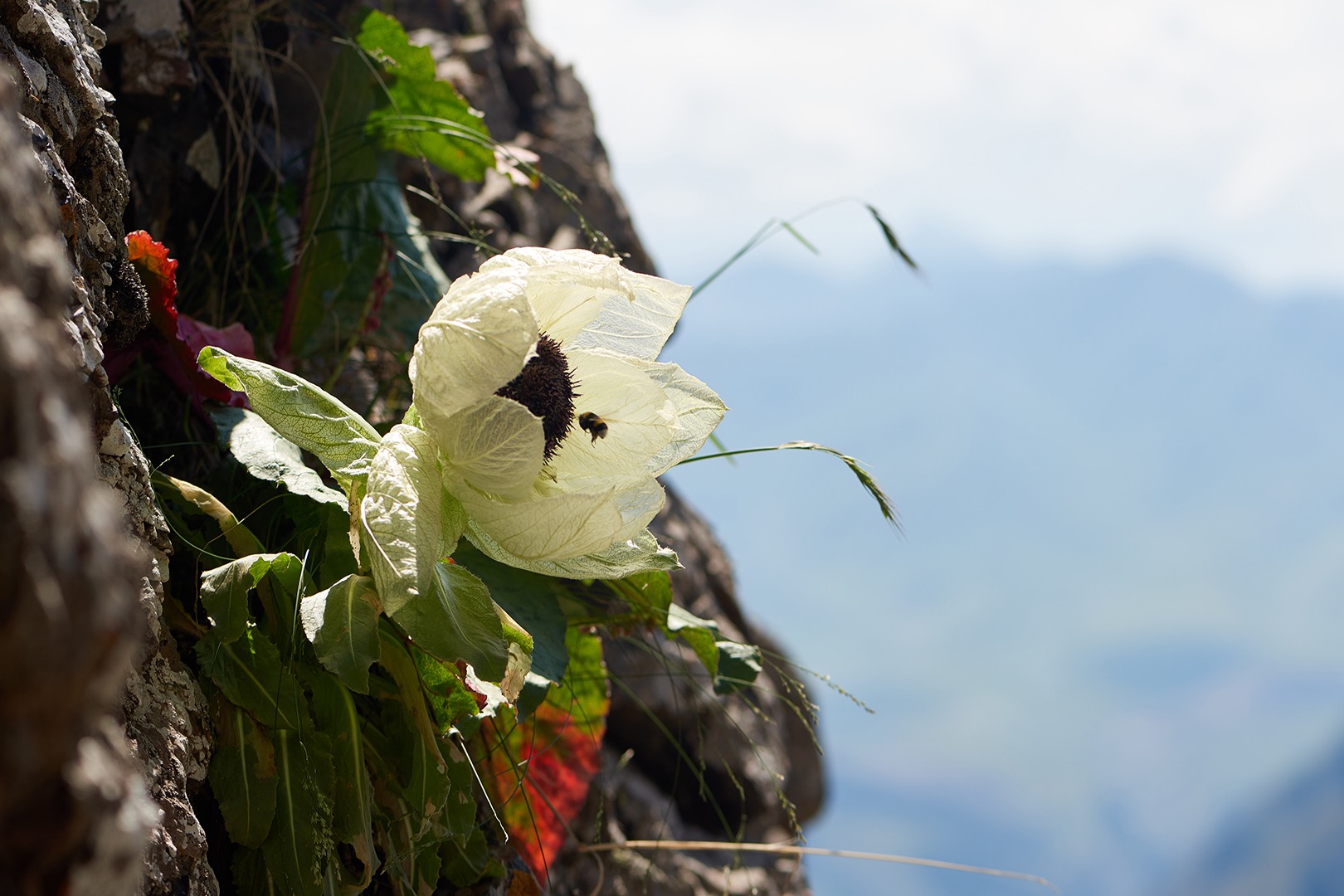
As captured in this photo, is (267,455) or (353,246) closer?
(267,455)

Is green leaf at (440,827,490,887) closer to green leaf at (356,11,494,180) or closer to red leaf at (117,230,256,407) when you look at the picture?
red leaf at (117,230,256,407)

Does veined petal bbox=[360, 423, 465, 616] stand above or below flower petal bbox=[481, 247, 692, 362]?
below

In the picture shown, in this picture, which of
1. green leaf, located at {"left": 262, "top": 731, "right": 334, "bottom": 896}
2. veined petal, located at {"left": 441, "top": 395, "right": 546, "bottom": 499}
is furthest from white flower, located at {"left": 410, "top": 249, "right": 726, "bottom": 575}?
green leaf, located at {"left": 262, "top": 731, "right": 334, "bottom": 896}

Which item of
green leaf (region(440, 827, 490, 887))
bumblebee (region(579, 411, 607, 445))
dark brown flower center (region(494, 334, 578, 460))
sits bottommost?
green leaf (region(440, 827, 490, 887))

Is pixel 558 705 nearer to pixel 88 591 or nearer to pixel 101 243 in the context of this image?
pixel 101 243

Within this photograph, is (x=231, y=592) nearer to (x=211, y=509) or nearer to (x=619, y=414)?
(x=211, y=509)

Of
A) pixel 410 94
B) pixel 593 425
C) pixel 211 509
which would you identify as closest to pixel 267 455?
pixel 211 509

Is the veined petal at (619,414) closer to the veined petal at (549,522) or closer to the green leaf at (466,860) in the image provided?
the veined petal at (549,522)
